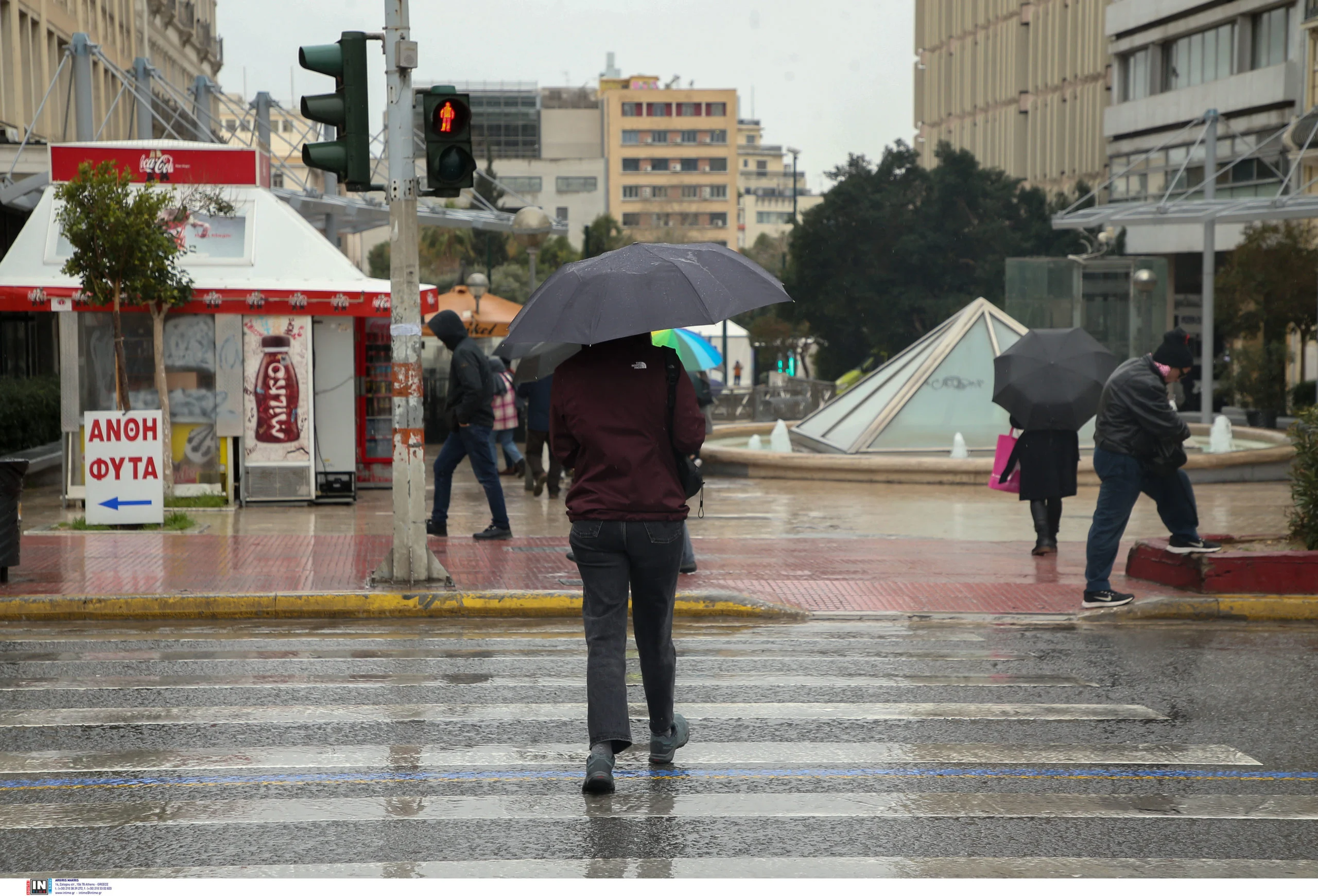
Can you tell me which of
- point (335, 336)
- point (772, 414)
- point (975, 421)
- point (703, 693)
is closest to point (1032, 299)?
point (772, 414)

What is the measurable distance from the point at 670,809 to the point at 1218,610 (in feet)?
20.5

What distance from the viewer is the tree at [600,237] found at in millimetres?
54562

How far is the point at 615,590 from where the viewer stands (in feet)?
19.6

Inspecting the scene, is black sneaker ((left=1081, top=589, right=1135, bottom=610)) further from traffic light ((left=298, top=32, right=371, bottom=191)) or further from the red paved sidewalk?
traffic light ((left=298, top=32, right=371, bottom=191))

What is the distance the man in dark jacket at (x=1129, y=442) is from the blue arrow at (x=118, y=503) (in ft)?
28.5

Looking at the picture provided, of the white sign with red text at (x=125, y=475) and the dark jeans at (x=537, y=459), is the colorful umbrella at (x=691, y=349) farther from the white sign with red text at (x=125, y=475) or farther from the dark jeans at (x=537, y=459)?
the white sign with red text at (x=125, y=475)

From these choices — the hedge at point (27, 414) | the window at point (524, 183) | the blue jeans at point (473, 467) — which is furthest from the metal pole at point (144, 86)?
the window at point (524, 183)

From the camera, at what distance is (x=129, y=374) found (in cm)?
1694

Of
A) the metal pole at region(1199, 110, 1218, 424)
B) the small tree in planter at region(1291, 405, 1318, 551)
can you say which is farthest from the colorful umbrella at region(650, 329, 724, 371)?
the metal pole at region(1199, 110, 1218, 424)

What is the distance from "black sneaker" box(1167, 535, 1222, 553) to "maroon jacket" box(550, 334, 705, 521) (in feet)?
20.9

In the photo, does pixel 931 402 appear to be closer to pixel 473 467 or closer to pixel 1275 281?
pixel 473 467

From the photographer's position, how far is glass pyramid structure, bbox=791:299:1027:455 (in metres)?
23.7

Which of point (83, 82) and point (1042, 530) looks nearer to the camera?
point (1042, 530)

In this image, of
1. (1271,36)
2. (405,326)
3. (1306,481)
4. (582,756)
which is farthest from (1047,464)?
(1271,36)
